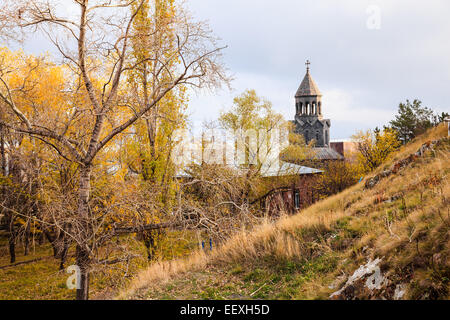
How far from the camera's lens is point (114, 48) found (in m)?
12.0

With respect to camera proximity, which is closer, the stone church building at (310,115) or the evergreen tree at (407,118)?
the evergreen tree at (407,118)

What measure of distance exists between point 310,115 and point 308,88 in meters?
5.91

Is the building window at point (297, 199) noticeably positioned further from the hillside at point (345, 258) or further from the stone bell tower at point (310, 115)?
the stone bell tower at point (310, 115)

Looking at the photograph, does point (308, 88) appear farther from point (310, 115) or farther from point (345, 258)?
point (345, 258)

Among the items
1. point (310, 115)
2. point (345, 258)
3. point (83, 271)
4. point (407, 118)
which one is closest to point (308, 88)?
point (310, 115)

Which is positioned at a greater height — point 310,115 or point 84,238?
point 310,115

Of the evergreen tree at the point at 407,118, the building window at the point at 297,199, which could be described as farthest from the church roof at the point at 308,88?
the building window at the point at 297,199

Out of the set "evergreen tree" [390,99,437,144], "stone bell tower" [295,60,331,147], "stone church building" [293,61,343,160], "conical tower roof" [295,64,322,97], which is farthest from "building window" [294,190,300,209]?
"conical tower roof" [295,64,322,97]

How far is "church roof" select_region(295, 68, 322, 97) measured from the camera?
76.0 meters

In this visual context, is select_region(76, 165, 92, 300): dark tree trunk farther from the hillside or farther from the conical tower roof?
the conical tower roof

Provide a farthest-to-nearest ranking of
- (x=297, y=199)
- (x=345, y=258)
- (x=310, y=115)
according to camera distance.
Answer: (x=310, y=115) → (x=297, y=199) → (x=345, y=258)

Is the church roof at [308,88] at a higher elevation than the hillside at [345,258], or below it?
higher

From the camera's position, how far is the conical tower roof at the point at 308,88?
7600 cm

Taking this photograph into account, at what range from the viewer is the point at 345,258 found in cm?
745
